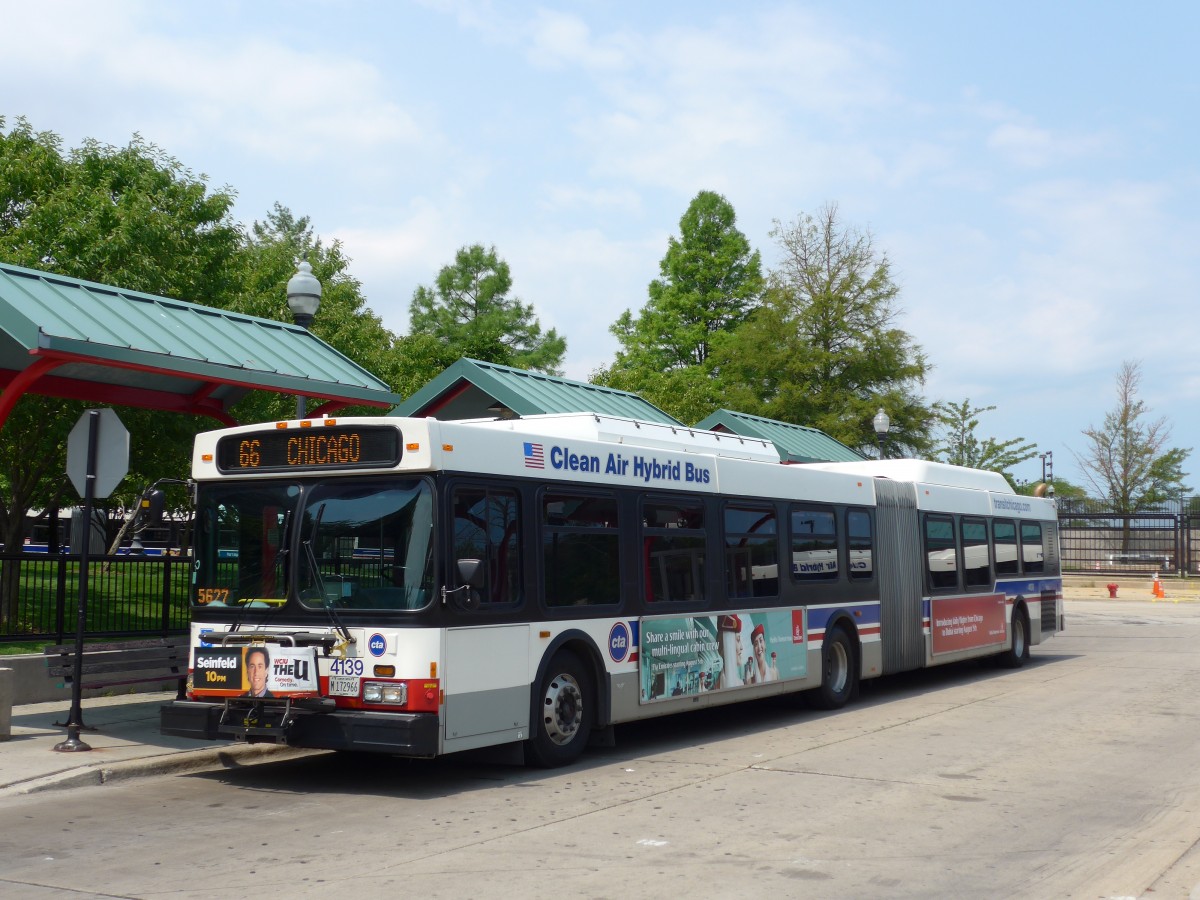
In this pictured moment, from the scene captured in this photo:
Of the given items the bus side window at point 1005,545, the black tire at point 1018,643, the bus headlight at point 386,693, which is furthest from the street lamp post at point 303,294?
the black tire at point 1018,643

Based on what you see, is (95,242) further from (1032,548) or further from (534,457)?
(1032,548)

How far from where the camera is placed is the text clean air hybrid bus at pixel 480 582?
9.63 meters

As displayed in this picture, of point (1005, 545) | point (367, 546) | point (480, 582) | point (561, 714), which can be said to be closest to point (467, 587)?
point (480, 582)

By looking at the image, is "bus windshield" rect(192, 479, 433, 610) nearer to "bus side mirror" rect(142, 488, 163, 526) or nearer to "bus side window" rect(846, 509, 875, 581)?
"bus side mirror" rect(142, 488, 163, 526)

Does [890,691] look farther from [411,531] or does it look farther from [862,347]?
[862,347]

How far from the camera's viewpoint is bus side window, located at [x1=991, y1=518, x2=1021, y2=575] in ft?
67.1

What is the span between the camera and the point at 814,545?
15.1m

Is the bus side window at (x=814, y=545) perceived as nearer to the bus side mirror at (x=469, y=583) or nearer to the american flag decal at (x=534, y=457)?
the american flag decal at (x=534, y=457)

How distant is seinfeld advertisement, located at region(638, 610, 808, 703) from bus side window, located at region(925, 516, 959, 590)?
416 centimetres

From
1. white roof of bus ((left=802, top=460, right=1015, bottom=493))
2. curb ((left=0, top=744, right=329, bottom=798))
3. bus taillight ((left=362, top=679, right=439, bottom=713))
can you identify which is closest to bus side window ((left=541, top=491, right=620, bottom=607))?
bus taillight ((left=362, top=679, right=439, bottom=713))

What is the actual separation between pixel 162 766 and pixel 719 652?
5486 mm

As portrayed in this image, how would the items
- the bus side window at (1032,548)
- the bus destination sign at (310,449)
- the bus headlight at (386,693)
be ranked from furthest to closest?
the bus side window at (1032,548) < the bus destination sign at (310,449) < the bus headlight at (386,693)

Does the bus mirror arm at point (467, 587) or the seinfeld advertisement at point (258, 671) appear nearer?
the bus mirror arm at point (467, 587)

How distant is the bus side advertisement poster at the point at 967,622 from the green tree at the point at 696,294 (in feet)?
120
